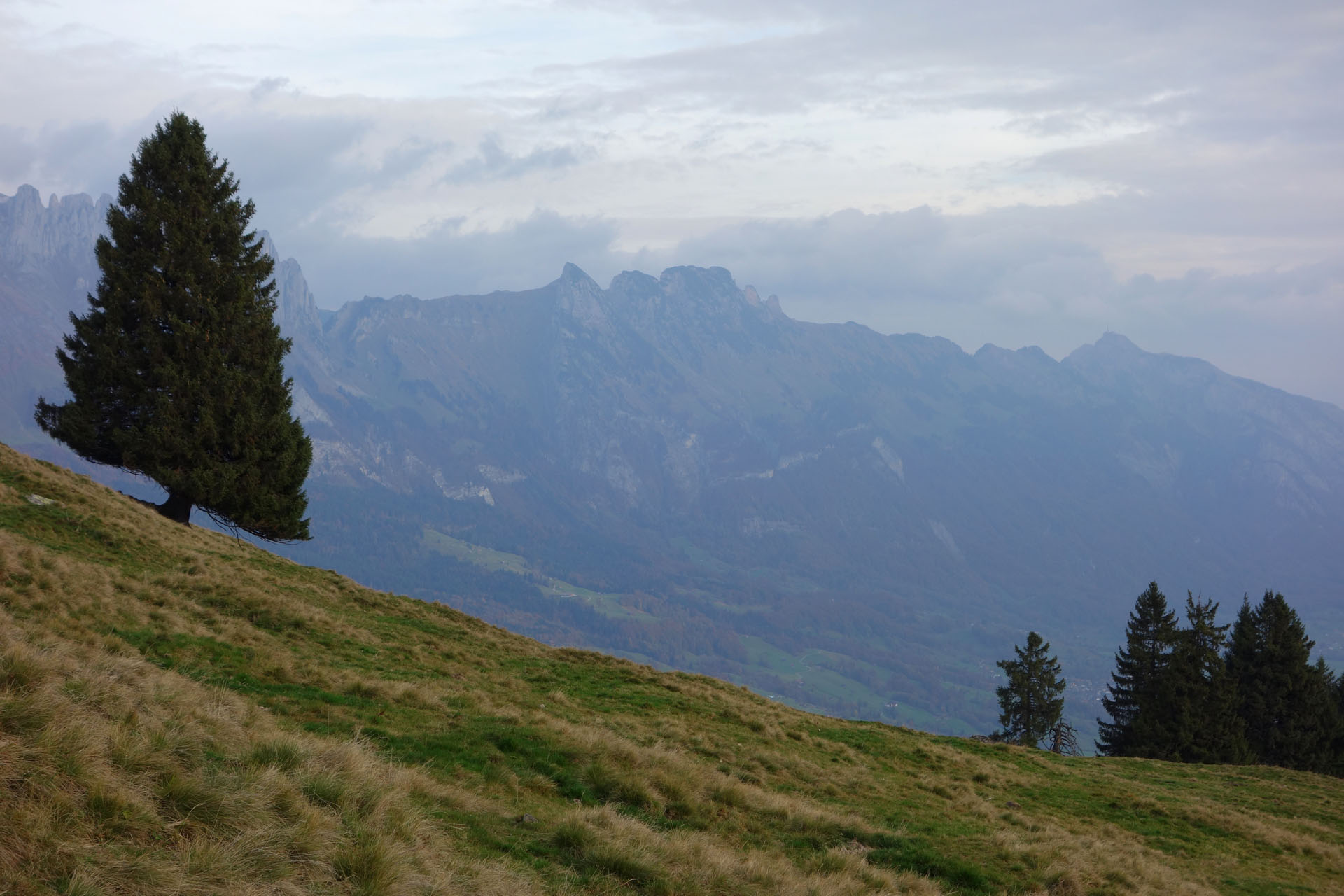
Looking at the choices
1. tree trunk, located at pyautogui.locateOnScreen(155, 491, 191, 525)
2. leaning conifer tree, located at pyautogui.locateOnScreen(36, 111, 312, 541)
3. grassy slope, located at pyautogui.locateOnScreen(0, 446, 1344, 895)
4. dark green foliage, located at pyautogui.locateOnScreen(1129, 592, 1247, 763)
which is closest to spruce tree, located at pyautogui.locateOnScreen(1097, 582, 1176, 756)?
dark green foliage, located at pyautogui.locateOnScreen(1129, 592, 1247, 763)

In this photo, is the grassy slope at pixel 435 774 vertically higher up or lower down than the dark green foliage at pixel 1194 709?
lower down

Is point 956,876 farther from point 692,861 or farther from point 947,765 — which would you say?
point 947,765

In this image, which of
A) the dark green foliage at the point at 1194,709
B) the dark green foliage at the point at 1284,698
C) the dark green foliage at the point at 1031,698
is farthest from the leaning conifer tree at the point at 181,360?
the dark green foliage at the point at 1284,698

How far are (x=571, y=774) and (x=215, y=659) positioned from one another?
7.56m

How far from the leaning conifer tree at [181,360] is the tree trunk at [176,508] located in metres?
0.06

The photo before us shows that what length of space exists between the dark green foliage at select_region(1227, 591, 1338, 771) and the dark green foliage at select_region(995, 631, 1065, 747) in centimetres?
1201

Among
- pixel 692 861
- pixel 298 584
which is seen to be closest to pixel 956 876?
pixel 692 861

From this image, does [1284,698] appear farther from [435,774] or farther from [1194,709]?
[435,774]

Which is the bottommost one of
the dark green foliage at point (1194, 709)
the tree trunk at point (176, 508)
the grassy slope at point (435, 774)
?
the grassy slope at point (435, 774)

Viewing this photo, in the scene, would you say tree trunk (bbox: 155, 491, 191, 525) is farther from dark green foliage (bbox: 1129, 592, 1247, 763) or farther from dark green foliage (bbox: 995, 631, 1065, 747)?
dark green foliage (bbox: 1129, 592, 1247, 763)

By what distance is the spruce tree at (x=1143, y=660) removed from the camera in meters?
53.6

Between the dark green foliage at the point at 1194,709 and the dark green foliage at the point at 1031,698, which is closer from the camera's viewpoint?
the dark green foliage at the point at 1194,709

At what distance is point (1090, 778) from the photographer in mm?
27844

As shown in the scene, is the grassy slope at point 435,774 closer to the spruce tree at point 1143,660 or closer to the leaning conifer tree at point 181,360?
the leaning conifer tree at point 181,360
